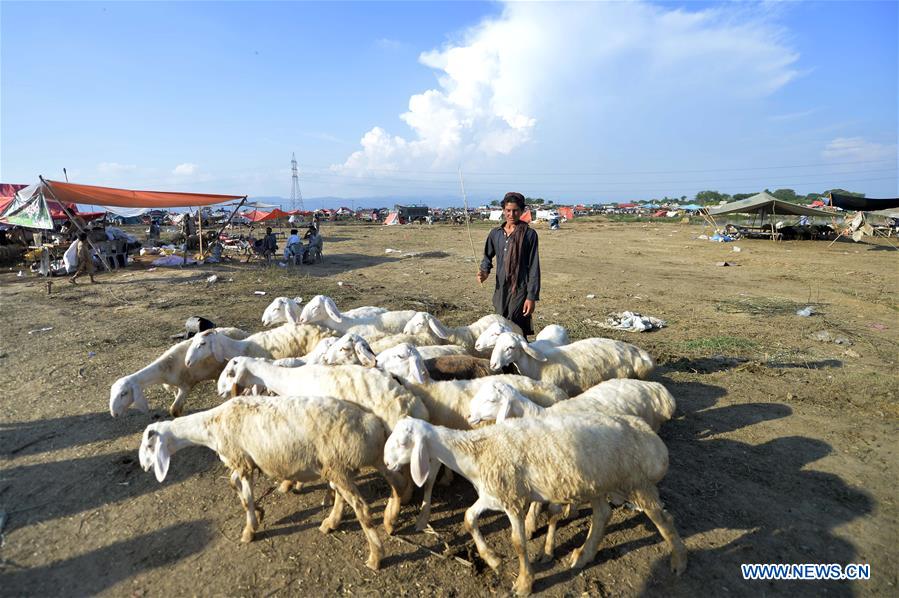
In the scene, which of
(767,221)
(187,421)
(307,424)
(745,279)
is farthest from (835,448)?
(767,221)

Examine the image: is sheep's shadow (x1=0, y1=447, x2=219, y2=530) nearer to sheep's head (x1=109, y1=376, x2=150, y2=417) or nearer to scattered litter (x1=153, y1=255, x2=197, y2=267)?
sheep's head (x1=109, y1=376, x2=150, y2=417)

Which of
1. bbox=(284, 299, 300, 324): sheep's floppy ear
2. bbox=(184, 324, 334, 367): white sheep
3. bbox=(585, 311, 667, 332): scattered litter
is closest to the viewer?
bbox=(184, 324, 334, 367): white sheep

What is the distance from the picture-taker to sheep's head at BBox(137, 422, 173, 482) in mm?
3615

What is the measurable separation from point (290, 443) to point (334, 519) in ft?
2.43

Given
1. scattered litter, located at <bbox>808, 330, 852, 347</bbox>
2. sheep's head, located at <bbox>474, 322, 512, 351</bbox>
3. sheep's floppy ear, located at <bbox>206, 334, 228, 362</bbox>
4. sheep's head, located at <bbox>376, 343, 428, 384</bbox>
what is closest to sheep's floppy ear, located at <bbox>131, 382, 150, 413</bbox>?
sheep's floppy ear, located at <bbox>206, 334, 228, 362</bbox>

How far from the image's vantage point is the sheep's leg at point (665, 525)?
10.6 ft

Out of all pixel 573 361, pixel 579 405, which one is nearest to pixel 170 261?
pixel 573 361

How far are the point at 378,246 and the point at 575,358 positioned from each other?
71.5ft

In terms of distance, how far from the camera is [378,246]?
26.0 m

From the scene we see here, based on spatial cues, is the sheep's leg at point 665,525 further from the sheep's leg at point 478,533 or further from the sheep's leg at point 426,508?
the sheep's leg at point 426,508

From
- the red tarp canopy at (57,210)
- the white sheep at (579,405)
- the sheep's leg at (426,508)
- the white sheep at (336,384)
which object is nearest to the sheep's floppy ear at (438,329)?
the white sheep at (336,384)

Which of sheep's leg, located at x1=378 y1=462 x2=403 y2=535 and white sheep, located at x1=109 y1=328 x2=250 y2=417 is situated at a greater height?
white sheep, located at x1=109 y1=328 x2=250 y2=417

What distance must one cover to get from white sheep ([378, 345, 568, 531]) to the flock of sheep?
1 cm

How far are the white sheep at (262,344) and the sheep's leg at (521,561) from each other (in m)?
3.29
